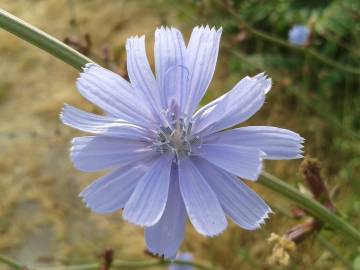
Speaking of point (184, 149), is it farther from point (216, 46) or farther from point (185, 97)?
point (216, 46)

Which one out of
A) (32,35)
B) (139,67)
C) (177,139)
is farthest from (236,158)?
(32,35)

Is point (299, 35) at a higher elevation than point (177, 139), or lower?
higher

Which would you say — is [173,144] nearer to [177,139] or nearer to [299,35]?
[177,139]

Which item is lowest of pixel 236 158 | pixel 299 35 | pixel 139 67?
pixel 236 158

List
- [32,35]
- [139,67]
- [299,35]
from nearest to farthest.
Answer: [32,35] < [139,67] < [299,35]

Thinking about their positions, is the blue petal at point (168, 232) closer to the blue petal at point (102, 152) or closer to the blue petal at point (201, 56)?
the blue petal at point (102, 152)
